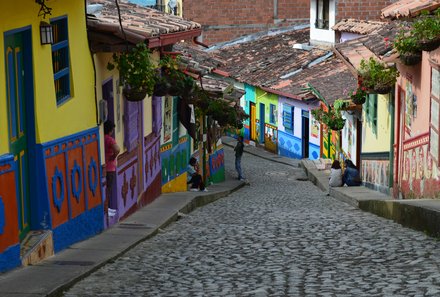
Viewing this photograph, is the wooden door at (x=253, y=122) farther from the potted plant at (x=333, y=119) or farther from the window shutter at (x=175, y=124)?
the window shutter at (x=175, y=124)

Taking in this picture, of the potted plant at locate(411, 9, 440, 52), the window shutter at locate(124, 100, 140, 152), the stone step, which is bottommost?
the stone step

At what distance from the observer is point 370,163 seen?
2534cm

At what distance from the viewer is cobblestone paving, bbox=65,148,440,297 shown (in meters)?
9.31

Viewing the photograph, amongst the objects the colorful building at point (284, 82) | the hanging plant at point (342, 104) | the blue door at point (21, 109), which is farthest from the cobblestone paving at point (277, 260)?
the colorful building at point (284, 82)

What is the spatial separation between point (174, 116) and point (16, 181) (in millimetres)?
13308

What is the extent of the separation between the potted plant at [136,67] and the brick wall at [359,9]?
3163 centimetres

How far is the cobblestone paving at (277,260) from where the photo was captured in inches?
367

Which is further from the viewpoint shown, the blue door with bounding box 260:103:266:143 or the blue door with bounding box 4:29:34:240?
the blue door with bounding box 260:103:266:143

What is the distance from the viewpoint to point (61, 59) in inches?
495

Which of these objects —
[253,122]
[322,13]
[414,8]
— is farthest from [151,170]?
[253,122]

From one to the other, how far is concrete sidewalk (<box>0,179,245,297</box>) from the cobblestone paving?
0.15m

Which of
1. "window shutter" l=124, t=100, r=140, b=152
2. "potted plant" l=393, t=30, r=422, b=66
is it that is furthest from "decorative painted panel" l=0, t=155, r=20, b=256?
"potted plant" l=393, t=30, r=422, b=66

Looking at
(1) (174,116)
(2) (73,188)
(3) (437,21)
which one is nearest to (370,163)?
(1) (174,116)

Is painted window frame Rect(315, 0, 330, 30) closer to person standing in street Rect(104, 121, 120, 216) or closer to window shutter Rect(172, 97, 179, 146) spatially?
window shutter Rect(172, 97, 179, 146)
